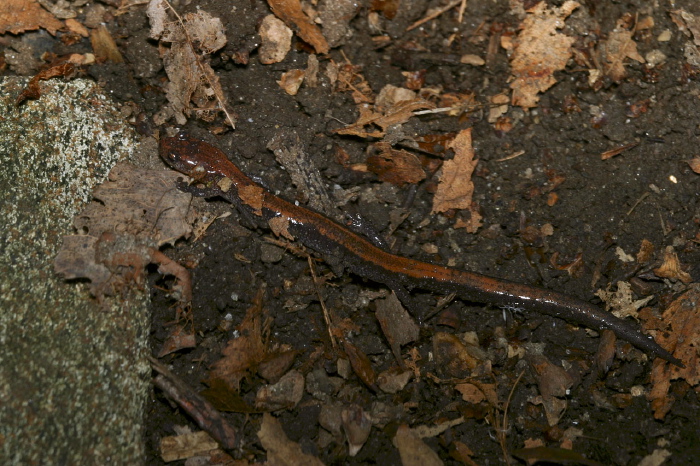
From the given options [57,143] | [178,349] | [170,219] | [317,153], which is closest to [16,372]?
[178,349]

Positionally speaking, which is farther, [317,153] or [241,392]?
[317,153]

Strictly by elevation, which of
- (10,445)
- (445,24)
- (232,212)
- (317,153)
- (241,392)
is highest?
(445,24)

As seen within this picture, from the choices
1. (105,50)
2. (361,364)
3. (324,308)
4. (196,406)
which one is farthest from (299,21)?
(196,406)

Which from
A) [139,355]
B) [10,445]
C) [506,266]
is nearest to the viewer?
[10,445]

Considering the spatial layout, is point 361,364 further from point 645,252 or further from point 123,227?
point 645,252

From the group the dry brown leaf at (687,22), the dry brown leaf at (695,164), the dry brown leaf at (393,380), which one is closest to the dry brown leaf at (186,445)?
the dry brown leaf at (393,380)

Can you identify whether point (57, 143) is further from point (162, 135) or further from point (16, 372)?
point (16, 372)

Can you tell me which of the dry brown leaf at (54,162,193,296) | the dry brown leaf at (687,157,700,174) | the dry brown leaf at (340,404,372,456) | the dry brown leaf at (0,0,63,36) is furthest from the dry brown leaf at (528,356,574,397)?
the dry brown leaf at (0,0,63,36)
